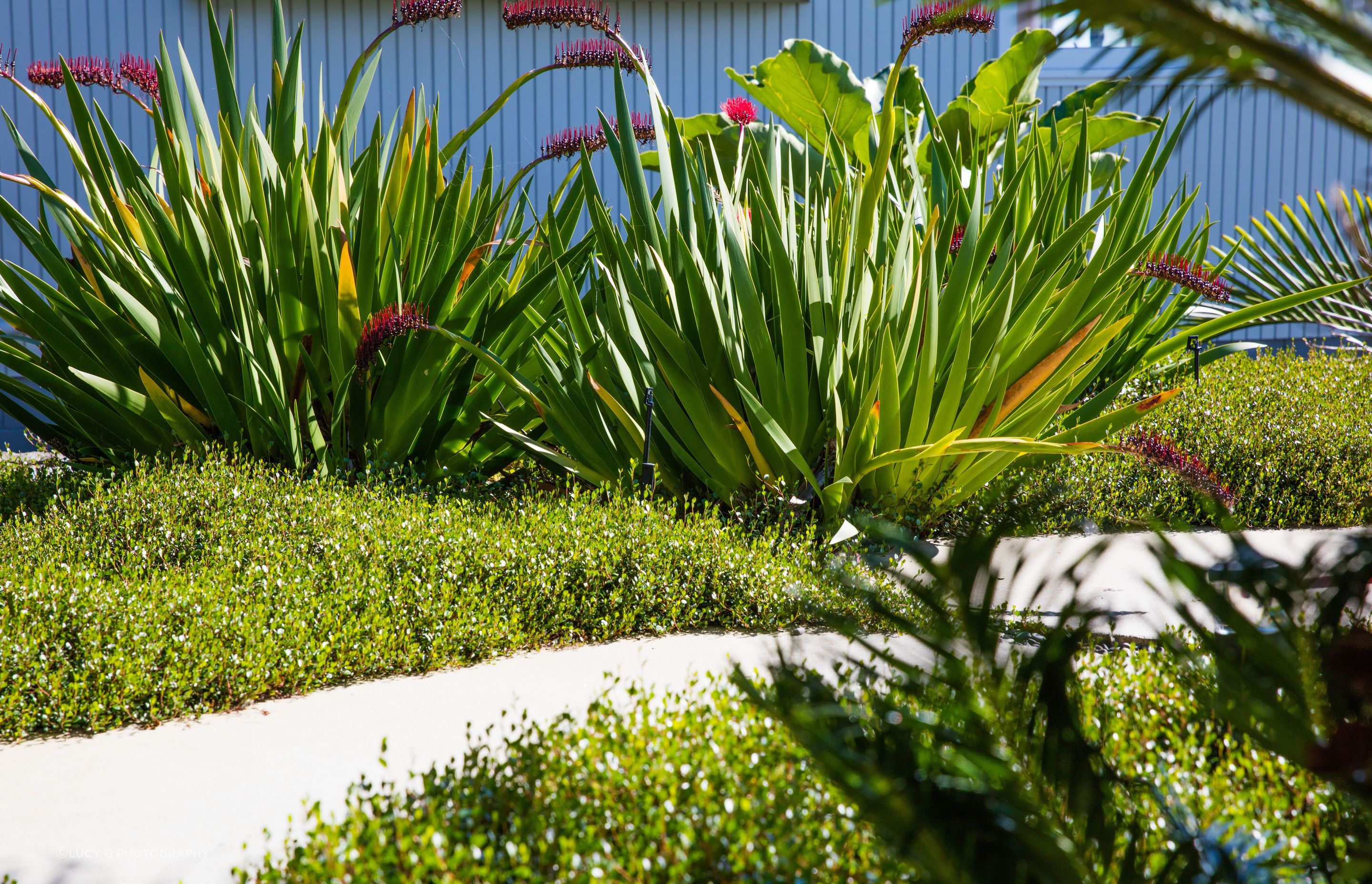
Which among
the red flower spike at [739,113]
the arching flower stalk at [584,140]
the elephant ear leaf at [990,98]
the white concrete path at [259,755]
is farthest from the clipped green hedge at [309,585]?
the elephant ear leaf at [990,98]

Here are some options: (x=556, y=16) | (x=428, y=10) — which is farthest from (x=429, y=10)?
(x=556, y=16)

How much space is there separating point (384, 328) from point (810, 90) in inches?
144

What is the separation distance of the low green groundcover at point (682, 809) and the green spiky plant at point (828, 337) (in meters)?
1.73

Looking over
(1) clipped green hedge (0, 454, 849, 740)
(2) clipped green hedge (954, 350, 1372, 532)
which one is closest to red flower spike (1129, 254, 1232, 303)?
(2) clipped green hedge (954, 350, 1372, 532)

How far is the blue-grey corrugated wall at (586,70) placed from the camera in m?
9.33

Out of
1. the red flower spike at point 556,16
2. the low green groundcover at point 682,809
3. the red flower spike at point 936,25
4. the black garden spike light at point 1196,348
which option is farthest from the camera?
the black garden spike light at point 1196,348

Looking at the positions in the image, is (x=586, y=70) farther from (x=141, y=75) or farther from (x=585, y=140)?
(x=585, y=140)

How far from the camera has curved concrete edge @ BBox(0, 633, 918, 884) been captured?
1.77 metres

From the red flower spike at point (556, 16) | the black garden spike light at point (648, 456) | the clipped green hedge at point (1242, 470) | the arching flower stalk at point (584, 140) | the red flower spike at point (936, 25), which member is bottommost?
the clipped green hedge at point (1242, 470)

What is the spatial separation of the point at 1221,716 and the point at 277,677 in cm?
215

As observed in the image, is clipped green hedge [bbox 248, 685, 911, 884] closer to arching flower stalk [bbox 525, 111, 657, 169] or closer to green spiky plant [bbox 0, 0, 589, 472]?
green spiky plant [bbox 0, 0, 589, 472]

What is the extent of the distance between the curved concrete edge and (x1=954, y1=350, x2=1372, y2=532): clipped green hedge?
5.95 ft

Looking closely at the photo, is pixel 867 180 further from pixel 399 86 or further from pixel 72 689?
pixel 399 86

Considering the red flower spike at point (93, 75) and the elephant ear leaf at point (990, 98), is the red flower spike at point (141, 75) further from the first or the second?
the elephant ear leaf at point (990, 98)
